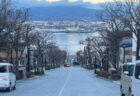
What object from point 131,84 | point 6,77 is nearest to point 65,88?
point 6,77

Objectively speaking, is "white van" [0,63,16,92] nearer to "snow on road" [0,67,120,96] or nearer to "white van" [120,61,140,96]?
"snow on road" [0,67,120,96]

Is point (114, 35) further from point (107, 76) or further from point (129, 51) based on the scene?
point (129, 51)

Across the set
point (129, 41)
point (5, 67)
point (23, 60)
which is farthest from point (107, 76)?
point (23, 60)

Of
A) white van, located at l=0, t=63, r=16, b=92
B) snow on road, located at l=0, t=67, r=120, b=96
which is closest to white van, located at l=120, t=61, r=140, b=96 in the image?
snow on road, located at l=0, t=67, r=120, b=96

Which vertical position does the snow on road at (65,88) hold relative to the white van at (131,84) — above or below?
below

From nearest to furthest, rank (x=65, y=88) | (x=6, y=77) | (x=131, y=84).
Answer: (x=131, y=84) → (x=6, y=77) → (x=65, y=88)

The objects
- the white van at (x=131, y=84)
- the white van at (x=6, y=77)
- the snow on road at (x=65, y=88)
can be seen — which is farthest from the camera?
the white van at (x=6, y=77)

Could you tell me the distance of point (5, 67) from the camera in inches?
1211

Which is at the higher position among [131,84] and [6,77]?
[131,84]

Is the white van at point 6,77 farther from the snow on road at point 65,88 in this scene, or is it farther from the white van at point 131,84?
the white van at point 131,84

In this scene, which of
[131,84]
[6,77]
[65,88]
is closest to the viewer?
[131,84]

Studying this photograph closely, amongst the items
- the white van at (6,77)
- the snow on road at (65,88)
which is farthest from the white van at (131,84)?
the white van at (6,77)

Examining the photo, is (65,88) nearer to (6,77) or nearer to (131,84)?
(6,77)

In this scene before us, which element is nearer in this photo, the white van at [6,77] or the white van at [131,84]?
the white van at [131,84]
